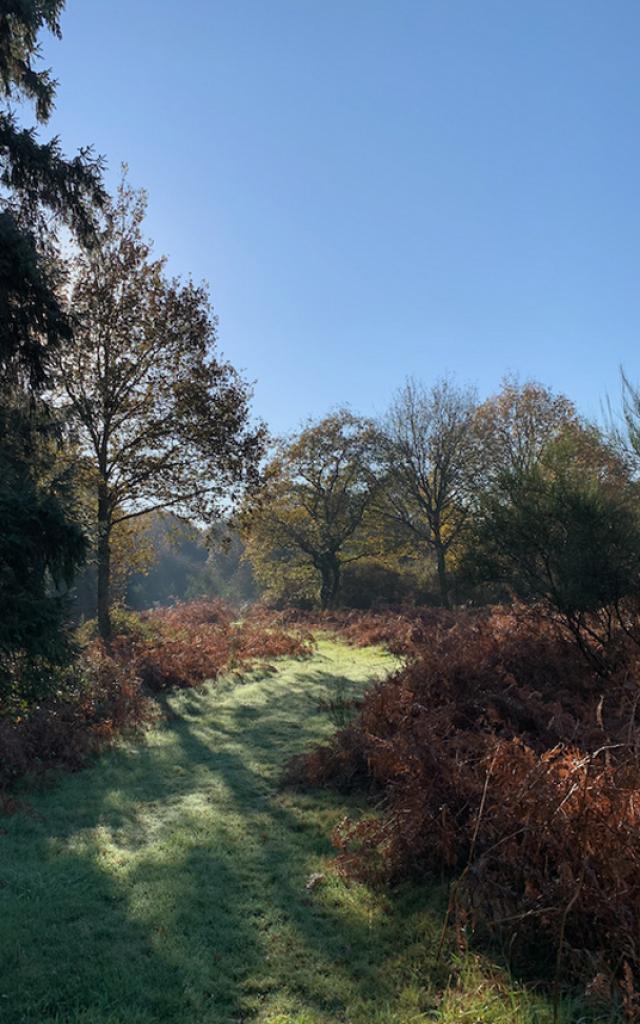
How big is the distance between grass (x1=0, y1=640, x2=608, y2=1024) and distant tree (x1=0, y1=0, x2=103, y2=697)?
2.19 m

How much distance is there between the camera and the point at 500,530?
31.1ft

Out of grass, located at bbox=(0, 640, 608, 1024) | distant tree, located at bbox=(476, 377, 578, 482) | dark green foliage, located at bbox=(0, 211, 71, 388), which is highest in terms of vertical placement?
distant tree, located at bbox=(476, 377, 578, 482)

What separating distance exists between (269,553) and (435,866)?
95.3 ft

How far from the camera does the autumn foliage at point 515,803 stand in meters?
3.25

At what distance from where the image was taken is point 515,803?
12.9 feet

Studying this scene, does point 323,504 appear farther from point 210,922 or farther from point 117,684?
point 210,922

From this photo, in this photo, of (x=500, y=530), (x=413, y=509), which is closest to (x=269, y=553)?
(x=413, y=509)

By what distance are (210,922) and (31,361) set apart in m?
8.34

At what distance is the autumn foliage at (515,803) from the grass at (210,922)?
28 centimetres

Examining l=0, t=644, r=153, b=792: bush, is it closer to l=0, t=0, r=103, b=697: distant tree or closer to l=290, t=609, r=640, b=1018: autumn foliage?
l=0, t=0, r=103, b=697: distant tree

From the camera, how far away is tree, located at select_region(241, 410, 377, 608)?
30859 millimetres

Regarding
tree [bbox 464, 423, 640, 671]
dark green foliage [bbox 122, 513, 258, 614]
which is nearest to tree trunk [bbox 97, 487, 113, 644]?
tree [bbox 464, 423, 640, 671]

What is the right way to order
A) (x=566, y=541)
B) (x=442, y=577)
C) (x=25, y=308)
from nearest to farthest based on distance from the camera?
(x=566, y=541) < (x=25, y=308) < (x=442, y=577)

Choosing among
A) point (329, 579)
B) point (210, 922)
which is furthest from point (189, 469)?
point (329, 579)
